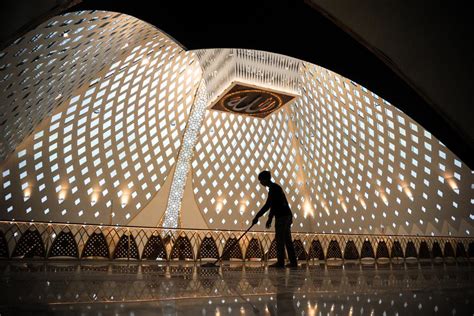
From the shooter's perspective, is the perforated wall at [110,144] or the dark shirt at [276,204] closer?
the dark shirt at [276,204]

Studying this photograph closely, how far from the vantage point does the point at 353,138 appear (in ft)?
74.2

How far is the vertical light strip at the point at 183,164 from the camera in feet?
75.9

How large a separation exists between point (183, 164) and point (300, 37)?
1906cm

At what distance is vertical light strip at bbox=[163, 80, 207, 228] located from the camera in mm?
23128

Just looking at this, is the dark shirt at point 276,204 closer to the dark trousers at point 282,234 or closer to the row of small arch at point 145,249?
the dark trousers at point 282,234

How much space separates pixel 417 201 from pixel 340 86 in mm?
8565

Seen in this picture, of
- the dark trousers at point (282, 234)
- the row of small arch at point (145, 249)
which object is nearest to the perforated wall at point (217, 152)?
the row of small arch at point (145, 249)

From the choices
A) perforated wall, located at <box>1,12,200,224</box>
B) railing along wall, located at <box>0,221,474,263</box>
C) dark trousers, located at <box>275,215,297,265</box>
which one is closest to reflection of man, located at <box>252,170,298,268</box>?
dark trousers, located at <box>275,215,297,265</box>

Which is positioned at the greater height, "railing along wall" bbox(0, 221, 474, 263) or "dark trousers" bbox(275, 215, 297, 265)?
"dark trousers" bbox(275, 215, 297, 265)

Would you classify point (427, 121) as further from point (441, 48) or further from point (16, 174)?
point (16, 174)

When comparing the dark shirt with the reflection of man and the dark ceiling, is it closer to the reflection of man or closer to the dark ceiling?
the reflection of man

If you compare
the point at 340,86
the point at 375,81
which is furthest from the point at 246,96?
the point at 375,81

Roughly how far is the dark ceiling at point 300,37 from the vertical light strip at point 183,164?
16.9 meters

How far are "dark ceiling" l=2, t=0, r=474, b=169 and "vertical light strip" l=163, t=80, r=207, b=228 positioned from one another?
16901 mm
